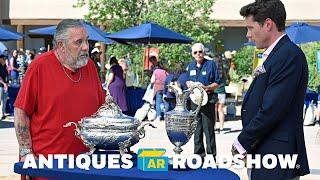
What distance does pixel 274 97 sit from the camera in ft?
13.5

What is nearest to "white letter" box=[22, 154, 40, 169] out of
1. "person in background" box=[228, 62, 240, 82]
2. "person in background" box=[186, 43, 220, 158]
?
"person in background" box=[186, 43, 220, 158]

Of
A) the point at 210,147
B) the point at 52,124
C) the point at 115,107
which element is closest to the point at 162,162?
the point at 115,107

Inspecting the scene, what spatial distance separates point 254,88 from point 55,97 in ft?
4.08

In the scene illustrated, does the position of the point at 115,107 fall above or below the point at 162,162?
above

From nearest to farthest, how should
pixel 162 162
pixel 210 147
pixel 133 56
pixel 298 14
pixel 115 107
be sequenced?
pixel 162 162, pixel 115 107, pixel 210 147, pixel 133 56, pixel 298 14

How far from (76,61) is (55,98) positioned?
0.27m

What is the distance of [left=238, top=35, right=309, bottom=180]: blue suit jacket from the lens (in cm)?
412

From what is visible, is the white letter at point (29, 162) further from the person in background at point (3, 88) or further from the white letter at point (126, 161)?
the person in background at point (3, 88)

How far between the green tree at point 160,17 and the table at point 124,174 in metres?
17.8

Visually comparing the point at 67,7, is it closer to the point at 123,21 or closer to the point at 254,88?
the point at 123,21

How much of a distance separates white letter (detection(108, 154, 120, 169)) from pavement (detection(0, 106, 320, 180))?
4015 mm

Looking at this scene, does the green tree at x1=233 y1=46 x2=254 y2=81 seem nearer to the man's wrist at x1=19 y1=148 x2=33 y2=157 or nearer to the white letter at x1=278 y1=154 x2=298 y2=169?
the man's wrist at x1=19 y1=148 x2=33 y2=157

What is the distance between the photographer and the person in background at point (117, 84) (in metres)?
15.1

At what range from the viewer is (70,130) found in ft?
15.4
